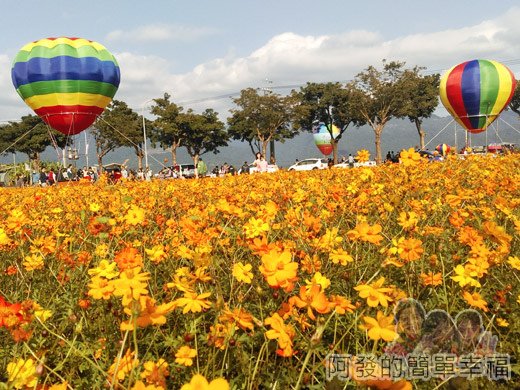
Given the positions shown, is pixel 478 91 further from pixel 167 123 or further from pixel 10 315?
pixel 167 123

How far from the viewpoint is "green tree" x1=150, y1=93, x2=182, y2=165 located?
53.3 m

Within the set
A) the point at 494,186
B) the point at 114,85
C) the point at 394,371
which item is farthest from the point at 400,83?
the point at 394,371

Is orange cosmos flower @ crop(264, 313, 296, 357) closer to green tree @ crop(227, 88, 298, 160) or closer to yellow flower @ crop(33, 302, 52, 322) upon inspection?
yellow flower @ crop(33, 302, 52, 322)

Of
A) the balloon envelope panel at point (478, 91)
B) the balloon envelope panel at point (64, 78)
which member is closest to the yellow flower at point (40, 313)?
the balloon envelope panel at point (64, 78)

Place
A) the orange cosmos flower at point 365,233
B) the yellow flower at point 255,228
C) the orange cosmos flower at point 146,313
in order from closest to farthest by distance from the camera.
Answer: the orange cosmos flower at point 146,313, the orange cosmos flower at point 365,233, the yellow flower at point 255,228

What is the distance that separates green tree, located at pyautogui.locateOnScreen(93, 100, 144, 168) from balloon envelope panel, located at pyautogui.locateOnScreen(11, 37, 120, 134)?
34795mm

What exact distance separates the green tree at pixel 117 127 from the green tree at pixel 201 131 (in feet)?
18.7

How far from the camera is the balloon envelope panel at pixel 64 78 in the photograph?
57.8ft

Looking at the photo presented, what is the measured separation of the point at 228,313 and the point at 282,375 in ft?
1.81

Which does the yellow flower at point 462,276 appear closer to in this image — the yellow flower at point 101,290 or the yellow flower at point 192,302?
the yellow flower at point 192,302

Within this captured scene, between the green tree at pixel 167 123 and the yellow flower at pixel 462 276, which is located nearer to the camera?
the yellow flower at pixel 462 276

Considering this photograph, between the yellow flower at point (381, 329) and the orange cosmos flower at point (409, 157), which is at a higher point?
the orange cosmos flower at point (409, 157)

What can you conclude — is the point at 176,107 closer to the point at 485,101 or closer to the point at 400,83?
the point at 400,83

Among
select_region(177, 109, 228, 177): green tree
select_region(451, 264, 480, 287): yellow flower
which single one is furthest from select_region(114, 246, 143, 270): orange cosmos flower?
select_region(177, 109, 228, 177): green tree
